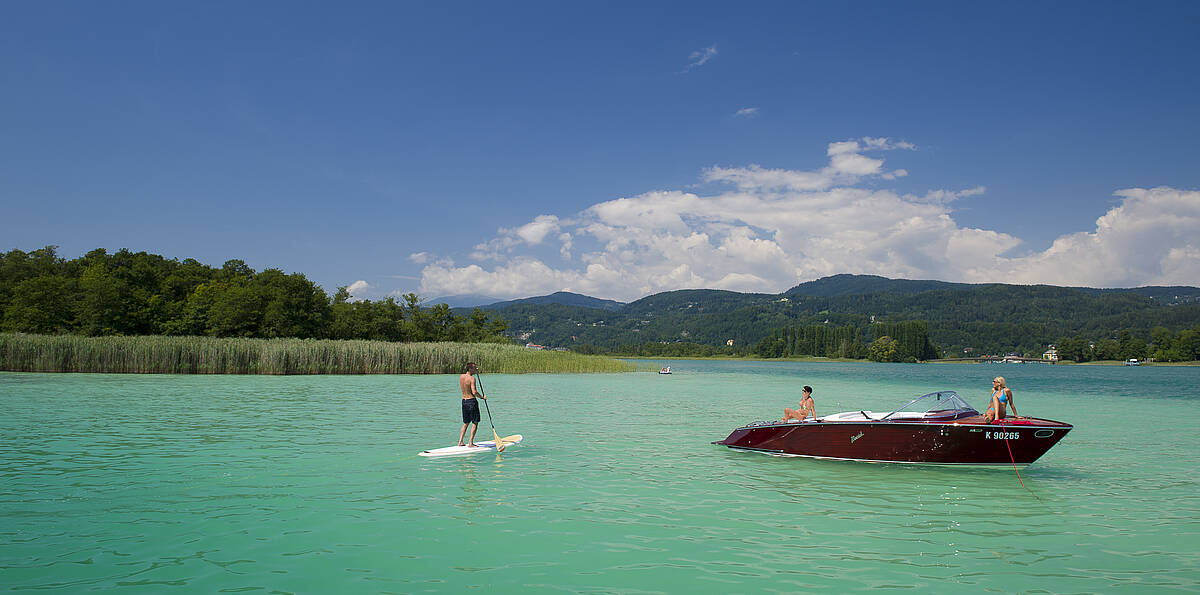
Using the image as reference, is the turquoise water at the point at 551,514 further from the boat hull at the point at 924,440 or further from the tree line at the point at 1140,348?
the tree line at the point at 1140,348

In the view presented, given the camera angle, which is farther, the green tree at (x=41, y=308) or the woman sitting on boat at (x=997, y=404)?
the green tree at (x=41, y=308)

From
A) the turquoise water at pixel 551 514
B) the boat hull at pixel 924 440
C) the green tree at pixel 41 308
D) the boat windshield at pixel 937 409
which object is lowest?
the turquoise water at pixel 551 514

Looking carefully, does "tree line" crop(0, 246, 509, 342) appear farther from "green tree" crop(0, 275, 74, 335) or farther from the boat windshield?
the boat windshield

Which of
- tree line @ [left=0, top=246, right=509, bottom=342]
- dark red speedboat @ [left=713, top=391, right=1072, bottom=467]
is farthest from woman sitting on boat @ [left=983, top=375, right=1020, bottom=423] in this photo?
tree line @ [left=0, top=246, right=509, bottom=342]

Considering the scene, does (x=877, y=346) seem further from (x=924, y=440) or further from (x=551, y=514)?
(x=551, y=514)

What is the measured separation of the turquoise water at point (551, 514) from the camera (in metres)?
7.16

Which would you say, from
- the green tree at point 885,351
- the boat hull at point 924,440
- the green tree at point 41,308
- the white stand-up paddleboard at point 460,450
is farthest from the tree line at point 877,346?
the white stand-up paddleboard at point 460,450

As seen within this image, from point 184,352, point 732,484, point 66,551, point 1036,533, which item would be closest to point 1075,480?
point 1036,533

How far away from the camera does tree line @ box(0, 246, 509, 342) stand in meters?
56.5

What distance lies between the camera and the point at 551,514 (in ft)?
32.4

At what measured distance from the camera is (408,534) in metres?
8.67

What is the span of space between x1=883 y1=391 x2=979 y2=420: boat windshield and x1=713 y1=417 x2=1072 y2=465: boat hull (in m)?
0.39

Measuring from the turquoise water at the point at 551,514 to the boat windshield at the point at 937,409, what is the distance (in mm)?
1120

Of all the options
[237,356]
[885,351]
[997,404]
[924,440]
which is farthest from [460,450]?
[885,351]
